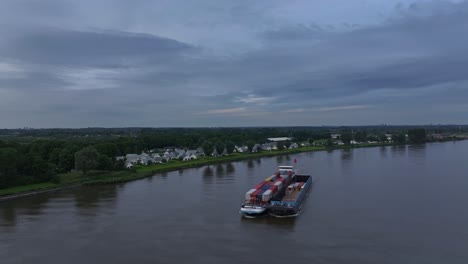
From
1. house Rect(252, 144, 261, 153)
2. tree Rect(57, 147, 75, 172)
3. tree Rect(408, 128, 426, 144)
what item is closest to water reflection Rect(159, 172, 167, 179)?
tree Rect(57, 147, 75, 172)

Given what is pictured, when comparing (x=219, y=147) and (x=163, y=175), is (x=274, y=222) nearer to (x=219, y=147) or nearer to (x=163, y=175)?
(x=163, y=175)

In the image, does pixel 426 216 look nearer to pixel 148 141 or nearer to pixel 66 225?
pixel 66 225

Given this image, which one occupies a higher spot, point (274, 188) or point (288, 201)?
point (274, 188)

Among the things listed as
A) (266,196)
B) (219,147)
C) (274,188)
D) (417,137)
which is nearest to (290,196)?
(274,188)

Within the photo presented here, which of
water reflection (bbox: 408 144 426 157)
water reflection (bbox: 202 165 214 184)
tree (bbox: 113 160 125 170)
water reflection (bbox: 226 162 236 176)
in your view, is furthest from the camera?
water reflection (bbox: 408 144 426 157)

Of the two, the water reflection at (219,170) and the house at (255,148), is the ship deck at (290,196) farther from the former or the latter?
the house at (255,148)

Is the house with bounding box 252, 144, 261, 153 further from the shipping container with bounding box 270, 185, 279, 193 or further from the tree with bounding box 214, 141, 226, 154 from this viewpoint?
the shipping container with bounding box 270, 185, 279, 193

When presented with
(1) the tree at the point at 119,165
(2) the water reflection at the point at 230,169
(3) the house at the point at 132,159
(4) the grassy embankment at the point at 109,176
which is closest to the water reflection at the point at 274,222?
(4) the grassy embankment at the point at 109,176
